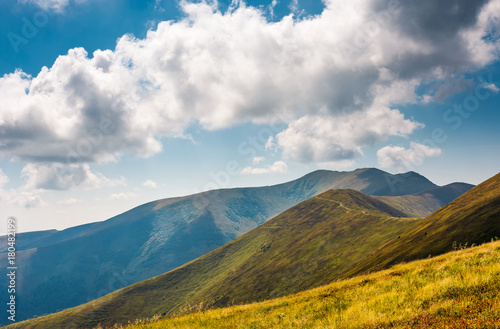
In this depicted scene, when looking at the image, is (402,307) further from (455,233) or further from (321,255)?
(321,255)

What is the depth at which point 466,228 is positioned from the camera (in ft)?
180

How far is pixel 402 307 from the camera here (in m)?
9.11

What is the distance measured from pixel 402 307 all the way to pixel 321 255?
5335 inches

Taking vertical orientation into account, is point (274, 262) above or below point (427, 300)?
below

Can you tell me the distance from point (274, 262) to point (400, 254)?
10940cm

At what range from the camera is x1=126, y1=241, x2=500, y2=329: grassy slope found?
757 centimetres

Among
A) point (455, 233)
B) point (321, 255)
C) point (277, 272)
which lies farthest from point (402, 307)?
point (277, 272)

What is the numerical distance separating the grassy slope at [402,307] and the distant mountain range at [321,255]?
4802 centimetres

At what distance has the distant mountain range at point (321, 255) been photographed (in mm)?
59219

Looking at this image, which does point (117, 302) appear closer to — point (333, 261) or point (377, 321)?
point (333, 261)

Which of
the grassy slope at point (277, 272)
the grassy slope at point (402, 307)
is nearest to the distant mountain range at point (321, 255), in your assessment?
the grassy slope at point (277, 272)

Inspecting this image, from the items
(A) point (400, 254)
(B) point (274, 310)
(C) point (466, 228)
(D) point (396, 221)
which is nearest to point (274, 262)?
(D) point (396, 221)

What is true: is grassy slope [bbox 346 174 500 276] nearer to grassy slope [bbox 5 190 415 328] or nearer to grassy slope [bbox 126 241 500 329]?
grassy slope [bbox 5 190 415 328]

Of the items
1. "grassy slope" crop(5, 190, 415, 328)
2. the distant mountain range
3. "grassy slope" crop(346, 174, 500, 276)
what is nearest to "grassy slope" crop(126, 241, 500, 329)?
"grassy slope" crop(346, 174, 500, 276)
